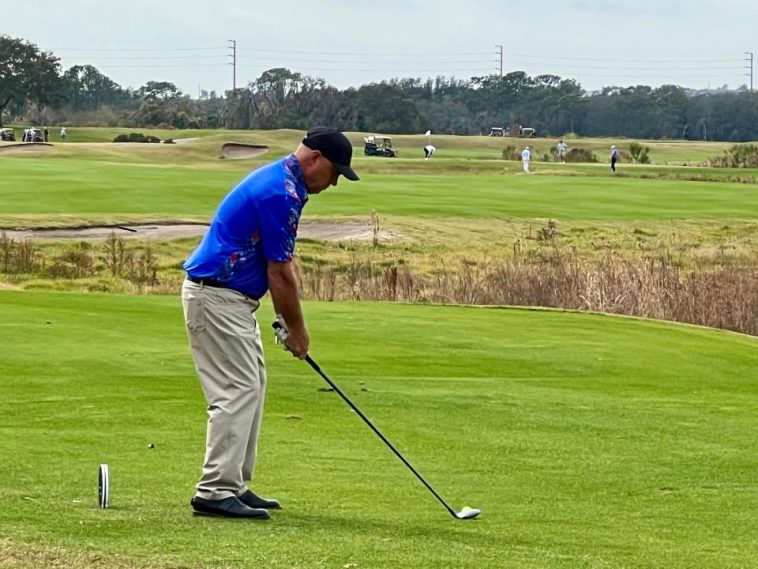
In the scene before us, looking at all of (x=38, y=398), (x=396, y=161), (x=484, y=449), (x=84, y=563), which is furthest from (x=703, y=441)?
(x=396, y=161)

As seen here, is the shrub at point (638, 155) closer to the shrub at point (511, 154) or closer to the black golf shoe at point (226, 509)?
the shrub at point (511, 154)

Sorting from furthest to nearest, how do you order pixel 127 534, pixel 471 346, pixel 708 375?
pixel 471 346 → pixel 708 375 → pixel 127 534

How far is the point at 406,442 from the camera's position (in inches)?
397

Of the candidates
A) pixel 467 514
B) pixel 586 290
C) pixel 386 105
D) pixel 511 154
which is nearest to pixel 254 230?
pixel 467 514

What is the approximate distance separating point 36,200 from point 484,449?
31999mm

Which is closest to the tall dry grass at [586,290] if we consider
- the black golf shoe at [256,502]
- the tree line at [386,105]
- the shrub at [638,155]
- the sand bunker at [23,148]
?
the black golf shoe at [256,502]

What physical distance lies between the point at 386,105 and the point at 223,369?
408ft

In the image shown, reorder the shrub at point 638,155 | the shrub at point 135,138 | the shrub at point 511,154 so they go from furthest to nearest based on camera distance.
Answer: the shrub at point 135,138
the shrub at point 511,154
the shrub at point 638,155

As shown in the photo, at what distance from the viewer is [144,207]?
40.2 m

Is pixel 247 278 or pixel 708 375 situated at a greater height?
pixel 247 278

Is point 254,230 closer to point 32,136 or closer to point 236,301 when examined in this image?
point 236,301

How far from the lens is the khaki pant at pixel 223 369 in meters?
6.80

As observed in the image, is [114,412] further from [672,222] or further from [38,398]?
[672,222]

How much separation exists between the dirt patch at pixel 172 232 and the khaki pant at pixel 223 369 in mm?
27171
